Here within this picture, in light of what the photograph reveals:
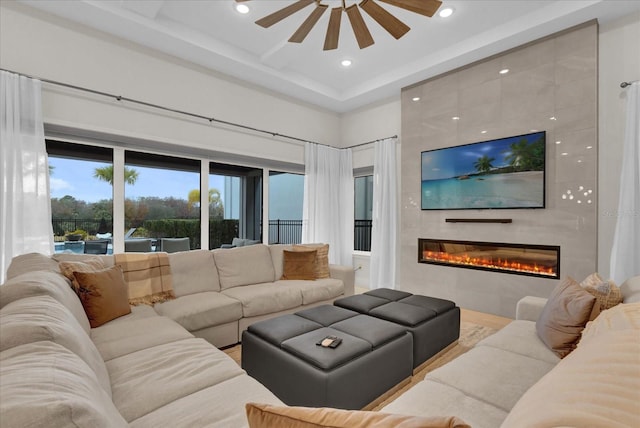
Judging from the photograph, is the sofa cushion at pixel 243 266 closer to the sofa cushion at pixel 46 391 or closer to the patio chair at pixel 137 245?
the patio chair at pixel 137 245

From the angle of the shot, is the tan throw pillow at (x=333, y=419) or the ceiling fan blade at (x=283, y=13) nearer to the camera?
the tan throw pillow at (x=333, y=419)

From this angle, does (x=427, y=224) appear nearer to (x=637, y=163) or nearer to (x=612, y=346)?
(x=637, y=163)

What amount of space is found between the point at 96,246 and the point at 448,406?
3.66 m

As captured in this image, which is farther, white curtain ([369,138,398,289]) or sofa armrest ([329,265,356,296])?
white curtain ([369,138,398,289])

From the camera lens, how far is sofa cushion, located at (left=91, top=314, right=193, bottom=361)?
5.62 feet

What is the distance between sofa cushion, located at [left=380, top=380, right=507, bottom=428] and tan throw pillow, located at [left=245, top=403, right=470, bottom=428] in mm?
673

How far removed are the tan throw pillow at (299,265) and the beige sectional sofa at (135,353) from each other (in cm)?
33

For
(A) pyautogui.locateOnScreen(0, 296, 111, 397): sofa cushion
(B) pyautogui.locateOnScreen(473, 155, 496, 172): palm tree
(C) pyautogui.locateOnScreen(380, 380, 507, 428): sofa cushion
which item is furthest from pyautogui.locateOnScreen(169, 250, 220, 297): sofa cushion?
(B) pyautogui.locateOnScreen(473, 155, 496, 172): palm tree

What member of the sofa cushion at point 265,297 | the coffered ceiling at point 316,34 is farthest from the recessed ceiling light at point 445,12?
the sofa cushion at point 265,297

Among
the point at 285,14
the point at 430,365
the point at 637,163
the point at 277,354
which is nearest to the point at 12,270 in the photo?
the point at 277,354

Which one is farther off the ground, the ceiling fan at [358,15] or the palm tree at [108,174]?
the ceiling fan at [358,15]

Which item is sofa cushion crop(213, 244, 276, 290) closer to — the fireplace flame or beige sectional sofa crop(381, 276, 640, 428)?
the fireplace flame

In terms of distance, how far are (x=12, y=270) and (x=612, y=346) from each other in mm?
3100

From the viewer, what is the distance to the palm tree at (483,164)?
3703 millimetres
